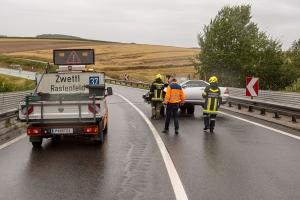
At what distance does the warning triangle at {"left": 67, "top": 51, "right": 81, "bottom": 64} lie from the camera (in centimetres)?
1551

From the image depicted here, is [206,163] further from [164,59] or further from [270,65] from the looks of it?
[164,59]

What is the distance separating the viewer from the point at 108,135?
41.8 ft

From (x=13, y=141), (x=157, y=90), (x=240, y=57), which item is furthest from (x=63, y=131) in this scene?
(x=240, y=57)

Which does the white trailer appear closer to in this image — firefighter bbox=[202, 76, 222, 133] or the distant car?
firefighter bbox=[202, 76, 222, 133]

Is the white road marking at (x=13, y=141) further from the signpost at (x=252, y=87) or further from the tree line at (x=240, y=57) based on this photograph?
the tree line at (x=240, y=57)

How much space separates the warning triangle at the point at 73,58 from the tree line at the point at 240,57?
1022 inches

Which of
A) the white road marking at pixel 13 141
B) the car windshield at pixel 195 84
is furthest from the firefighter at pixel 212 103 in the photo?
the car windshield at pixel 195 84

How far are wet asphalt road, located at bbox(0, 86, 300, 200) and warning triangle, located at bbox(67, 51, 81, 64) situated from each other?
154 inches

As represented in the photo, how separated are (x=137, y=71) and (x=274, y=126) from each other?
57856 millimetres

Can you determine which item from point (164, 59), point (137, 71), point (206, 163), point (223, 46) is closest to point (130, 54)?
point (164, 59)

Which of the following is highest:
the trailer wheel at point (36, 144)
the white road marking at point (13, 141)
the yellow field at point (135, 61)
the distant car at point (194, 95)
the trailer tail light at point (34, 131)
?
the yellow field at point (135, 61)

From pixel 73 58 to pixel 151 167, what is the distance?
27.2 ft

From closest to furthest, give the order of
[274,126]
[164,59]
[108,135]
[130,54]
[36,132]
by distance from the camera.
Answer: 1. [36,132]
2. [108,135]
3. [274,126]
4. [164,59]
5. [130,54]

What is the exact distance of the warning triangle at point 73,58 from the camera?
15508 millimetres
